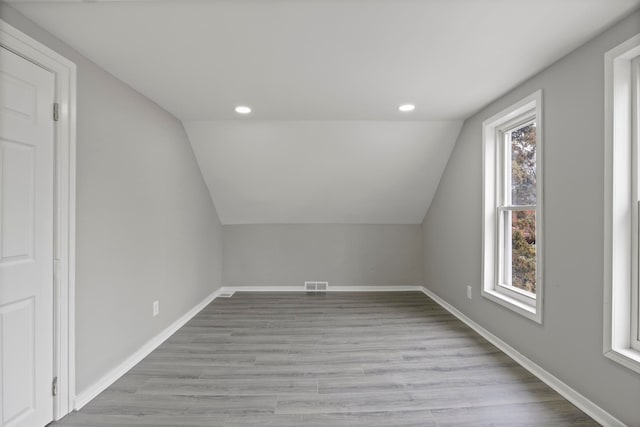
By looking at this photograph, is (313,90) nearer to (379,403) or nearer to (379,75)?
(379,75)

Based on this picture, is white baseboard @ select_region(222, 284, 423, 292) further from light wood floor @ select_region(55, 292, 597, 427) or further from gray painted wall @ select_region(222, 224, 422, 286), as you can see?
light wood floor @ select_region(55, 292, 597, 427)

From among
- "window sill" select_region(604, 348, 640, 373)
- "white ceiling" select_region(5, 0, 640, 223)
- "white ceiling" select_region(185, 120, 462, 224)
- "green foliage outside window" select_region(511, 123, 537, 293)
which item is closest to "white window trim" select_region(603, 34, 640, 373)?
"window sill" select_region(604, 348, 640, 373)

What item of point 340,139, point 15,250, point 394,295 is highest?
point 340,139

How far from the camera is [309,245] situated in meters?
4.32

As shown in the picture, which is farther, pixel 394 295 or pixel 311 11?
pixel 394 295

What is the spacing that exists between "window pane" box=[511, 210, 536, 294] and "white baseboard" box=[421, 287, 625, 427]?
0.52 metres

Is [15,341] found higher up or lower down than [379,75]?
lower down

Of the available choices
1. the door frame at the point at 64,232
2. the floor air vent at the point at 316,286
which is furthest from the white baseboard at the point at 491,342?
the floor air vent at the point at 316,286

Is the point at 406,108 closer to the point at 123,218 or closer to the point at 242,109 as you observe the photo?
the point at 242,109

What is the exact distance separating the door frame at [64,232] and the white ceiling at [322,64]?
26 cm

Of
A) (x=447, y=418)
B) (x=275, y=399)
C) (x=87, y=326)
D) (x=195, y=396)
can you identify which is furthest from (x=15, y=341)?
(x=447, y=418)

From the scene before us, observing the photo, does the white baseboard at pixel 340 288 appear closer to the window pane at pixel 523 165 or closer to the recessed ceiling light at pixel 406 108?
the window pane at pixel 523 165

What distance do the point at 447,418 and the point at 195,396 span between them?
1560mm

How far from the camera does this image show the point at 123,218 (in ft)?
6.86
